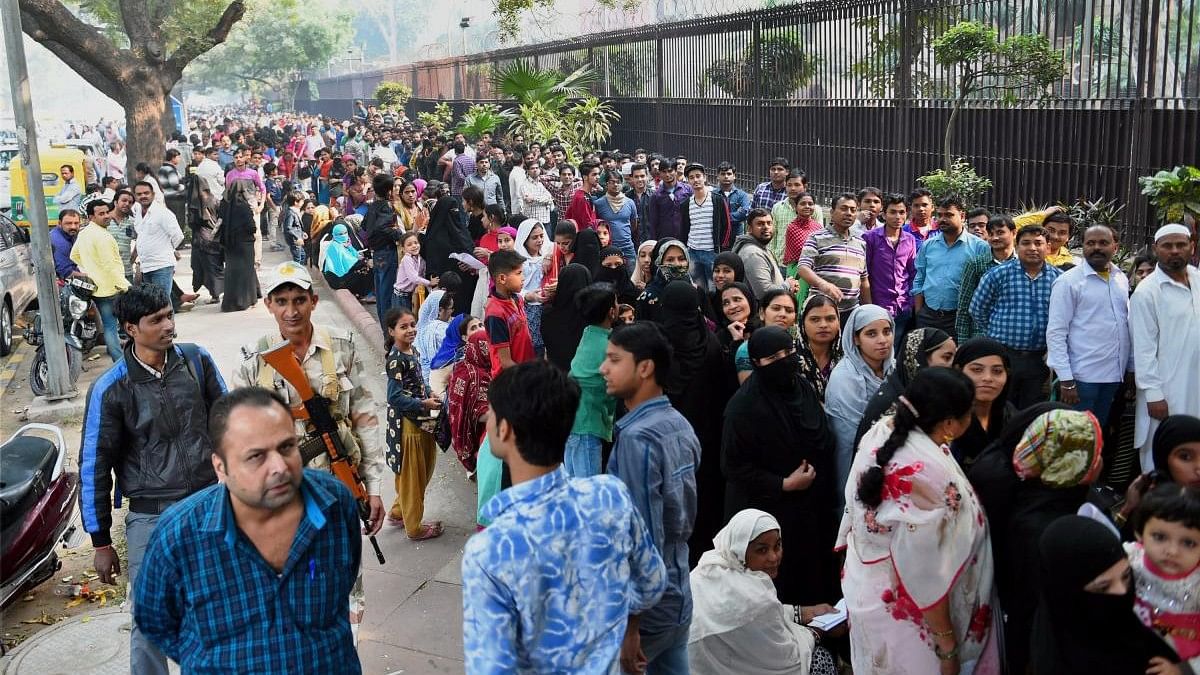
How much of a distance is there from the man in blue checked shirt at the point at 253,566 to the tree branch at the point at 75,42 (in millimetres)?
20049

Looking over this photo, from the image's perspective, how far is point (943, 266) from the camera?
7.91 metres

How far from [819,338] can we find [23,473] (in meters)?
4.12

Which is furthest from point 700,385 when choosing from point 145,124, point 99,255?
point 145,124

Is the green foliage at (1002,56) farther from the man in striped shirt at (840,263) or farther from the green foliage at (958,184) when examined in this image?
the man in striped shirt at (840,263)

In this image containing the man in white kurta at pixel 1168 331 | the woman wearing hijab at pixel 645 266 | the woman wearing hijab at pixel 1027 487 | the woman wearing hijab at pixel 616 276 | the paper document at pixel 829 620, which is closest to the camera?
the woman wearing hijab at pixel 1027 487

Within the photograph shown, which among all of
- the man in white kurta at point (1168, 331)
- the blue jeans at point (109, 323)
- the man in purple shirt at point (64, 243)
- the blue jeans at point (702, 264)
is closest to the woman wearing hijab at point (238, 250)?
the man in purple shirt at point (64, 243)

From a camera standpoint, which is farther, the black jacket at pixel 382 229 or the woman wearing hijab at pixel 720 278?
the black jacket at pixel 382 229

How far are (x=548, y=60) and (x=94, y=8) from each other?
20529 millimetres

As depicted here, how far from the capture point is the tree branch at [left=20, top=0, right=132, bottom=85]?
21078mm

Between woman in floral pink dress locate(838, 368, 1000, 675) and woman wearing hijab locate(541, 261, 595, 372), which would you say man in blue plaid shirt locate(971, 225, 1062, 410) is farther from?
woman in floral pink dress locate(838, 368, 1000, 675)

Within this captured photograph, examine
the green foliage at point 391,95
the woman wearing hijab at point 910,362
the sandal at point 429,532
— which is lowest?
the sandal at point 429,532

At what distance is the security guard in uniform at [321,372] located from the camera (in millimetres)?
4590

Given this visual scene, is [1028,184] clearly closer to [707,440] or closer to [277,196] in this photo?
[707,440]

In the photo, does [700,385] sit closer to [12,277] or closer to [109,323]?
[109,323]
